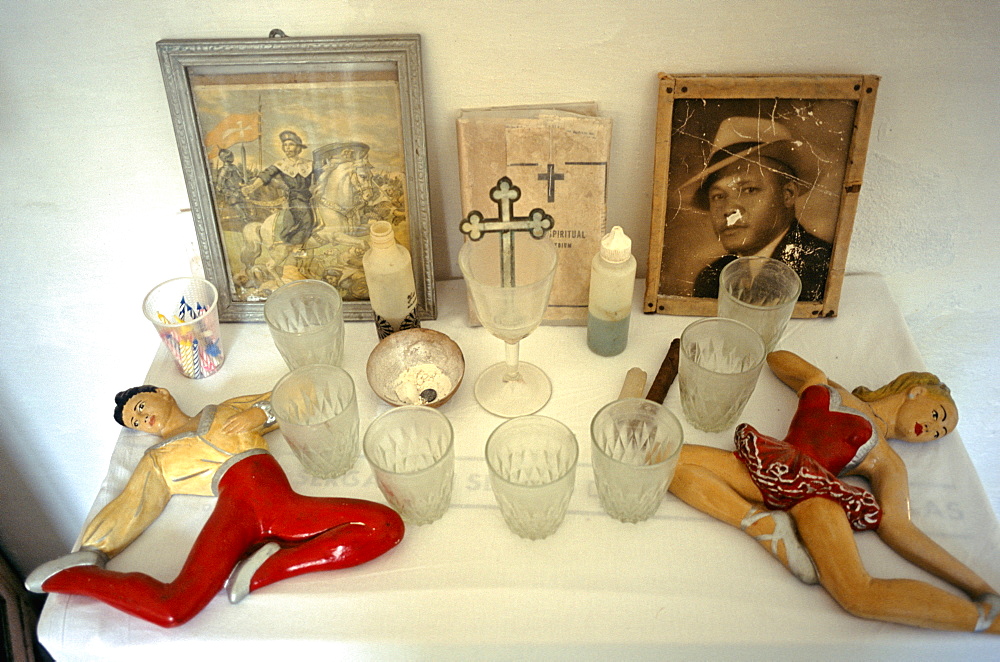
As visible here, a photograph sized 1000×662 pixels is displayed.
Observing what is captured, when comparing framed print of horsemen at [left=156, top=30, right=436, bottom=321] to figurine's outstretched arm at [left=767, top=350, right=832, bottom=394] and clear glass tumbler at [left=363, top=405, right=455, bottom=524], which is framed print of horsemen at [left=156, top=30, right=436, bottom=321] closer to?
clear glass tumbler at [left=363, top=405, right=455, bottom=524]

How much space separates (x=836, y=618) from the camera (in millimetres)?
792

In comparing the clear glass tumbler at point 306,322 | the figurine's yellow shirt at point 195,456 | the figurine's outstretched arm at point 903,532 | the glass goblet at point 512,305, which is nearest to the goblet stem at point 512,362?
the glass goblet at point 512,305

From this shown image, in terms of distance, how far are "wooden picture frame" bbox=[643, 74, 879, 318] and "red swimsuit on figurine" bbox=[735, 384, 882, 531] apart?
0.78ft

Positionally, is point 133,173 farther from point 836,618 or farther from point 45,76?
point 836,618

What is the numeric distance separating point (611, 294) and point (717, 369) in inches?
6.6

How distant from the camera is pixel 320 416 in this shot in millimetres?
961

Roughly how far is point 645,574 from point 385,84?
2.25ft

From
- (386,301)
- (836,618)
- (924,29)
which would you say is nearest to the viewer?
(836,618)

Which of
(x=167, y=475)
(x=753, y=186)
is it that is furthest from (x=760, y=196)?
(x=167, y=475)

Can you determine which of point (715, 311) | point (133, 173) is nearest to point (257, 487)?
point (133, 173)

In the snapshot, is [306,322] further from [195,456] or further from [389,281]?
[195,456]

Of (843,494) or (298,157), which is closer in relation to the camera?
(843,494)

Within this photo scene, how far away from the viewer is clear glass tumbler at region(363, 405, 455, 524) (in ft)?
2.76

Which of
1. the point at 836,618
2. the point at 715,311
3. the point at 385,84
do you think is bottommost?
the point at 836,618
